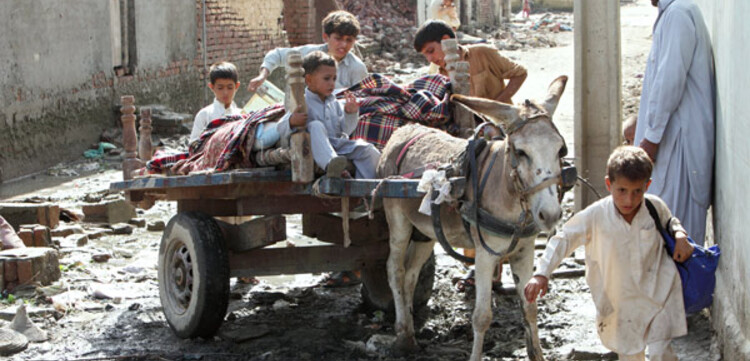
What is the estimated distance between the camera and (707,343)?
5.51m

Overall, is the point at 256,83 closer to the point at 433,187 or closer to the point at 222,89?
the point at 222,89

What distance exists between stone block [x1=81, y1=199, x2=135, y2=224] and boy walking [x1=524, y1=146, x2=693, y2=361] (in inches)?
257

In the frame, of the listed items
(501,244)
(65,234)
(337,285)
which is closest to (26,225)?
(65,234)

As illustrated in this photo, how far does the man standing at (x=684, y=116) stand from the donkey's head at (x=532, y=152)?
110 centimetres

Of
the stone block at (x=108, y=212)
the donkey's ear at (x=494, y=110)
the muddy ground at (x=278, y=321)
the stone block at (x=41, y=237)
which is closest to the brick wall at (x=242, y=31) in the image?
the stone block at (x=108, y=212)

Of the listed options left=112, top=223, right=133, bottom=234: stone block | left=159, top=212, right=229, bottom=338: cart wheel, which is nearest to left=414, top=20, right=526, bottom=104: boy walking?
left=159, top=212, right=229, bottom=338: cart wheel

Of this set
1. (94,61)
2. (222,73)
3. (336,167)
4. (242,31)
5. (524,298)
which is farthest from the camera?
(242,31)

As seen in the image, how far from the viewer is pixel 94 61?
1409 centimetres

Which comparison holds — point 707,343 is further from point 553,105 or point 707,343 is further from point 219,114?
point 219,114

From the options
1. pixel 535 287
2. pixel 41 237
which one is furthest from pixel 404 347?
pixel 41 237

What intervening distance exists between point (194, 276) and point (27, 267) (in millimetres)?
2039

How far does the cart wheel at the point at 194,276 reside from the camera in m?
6.02

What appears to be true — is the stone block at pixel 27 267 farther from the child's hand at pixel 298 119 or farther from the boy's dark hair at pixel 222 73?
the child's hand at pixel 298 119

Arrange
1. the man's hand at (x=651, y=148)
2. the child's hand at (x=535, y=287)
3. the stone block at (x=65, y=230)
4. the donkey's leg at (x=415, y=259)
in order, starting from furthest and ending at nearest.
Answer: the stone block at (x=65, y=230)
the donkey's leg at (x=415, y=259)
the man's hand at (x=651, y=148)
the child's hand at (x=535, y=287)
